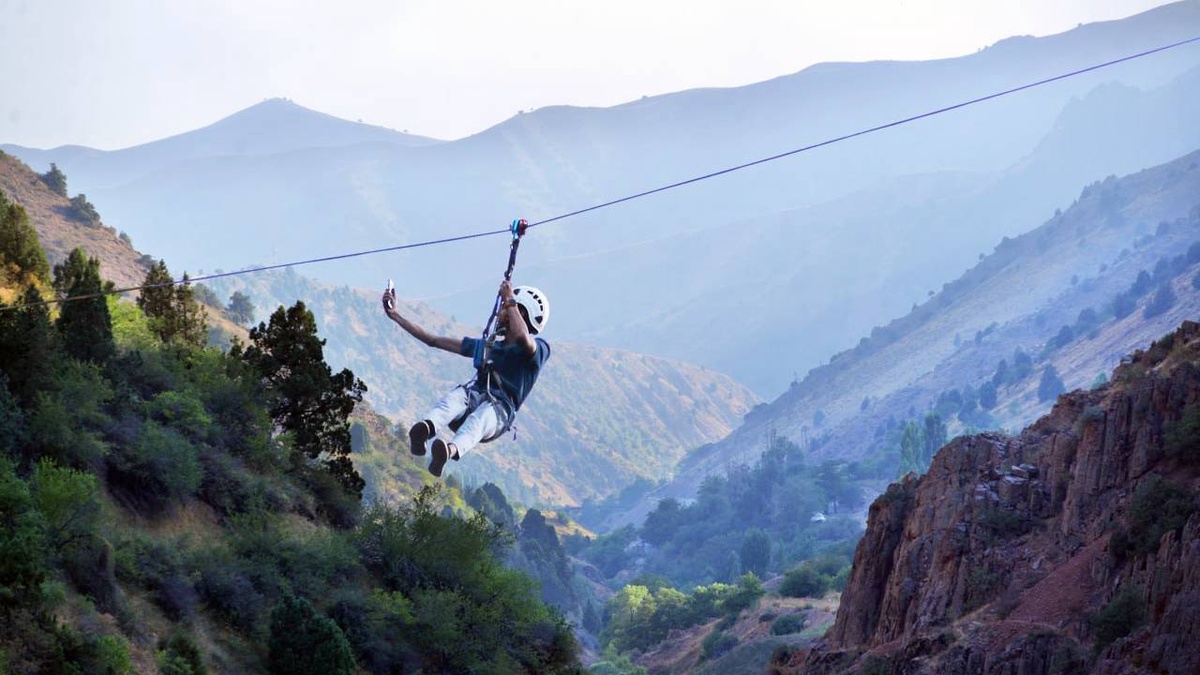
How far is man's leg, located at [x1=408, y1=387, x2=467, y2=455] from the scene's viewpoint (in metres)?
21.4

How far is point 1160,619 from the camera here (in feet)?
129

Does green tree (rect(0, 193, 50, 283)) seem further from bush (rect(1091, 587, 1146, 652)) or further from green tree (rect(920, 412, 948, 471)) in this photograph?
green tree (rect(920, 412, 948, 471))

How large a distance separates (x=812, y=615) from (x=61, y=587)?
83.0 metres

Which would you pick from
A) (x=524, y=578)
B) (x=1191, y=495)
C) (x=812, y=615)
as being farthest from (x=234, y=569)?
(x=812, y=615)

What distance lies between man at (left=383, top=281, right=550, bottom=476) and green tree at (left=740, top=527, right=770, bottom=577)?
466ft

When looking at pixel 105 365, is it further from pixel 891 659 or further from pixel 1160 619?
pixel 1160 619

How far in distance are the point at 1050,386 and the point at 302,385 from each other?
162673 millimetres

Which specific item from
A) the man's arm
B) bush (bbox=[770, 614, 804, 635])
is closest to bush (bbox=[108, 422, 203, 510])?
the man's arm

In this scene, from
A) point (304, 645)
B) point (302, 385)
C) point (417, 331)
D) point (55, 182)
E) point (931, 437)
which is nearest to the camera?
point (417, 331)

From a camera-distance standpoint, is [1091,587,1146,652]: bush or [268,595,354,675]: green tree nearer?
[268,595,354,675]: green tree

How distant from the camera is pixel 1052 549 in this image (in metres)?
51.6

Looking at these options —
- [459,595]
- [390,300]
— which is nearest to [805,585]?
[459,595]

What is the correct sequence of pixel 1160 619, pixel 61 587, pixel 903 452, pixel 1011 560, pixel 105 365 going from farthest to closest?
pixel 903 452, pixel 1011 560, pixel 105 365, pixel 1160 619, pixel 61 587

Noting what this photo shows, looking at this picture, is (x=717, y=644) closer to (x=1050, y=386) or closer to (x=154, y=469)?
(x=154, y=469)
